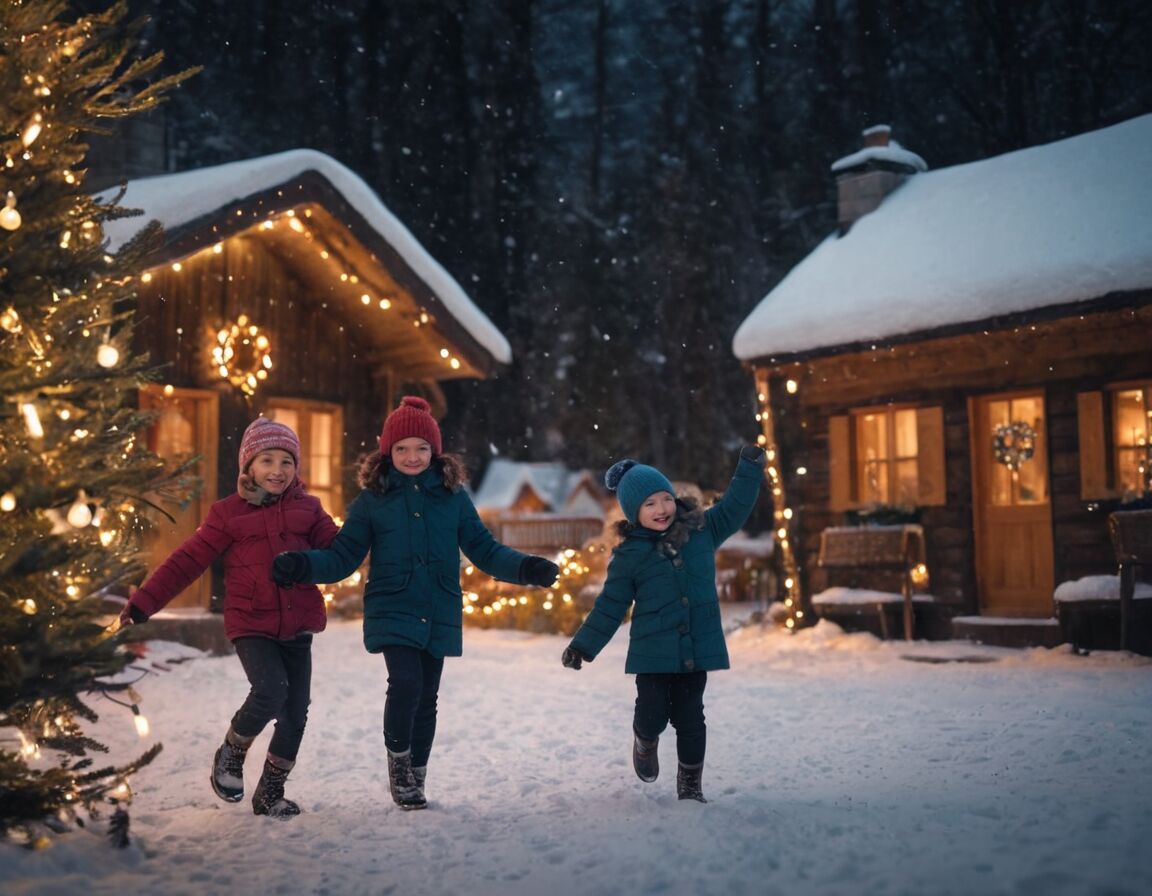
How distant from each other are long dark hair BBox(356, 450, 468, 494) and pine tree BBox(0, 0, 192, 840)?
2.66 ft

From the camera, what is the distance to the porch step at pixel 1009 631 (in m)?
11.1

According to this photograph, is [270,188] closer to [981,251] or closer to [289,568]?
[289,568]

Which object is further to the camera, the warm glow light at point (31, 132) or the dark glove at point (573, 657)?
the dark glove at point (573, 657)

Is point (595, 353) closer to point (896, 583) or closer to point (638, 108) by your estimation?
point (638, 108)

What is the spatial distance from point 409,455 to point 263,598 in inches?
34.3

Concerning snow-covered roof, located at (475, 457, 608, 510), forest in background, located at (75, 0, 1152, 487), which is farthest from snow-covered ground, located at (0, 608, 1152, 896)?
snow-covered roof, located at (475, 457, 608, 510)

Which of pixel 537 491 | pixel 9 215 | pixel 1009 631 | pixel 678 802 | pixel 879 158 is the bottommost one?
pixel 1009 631

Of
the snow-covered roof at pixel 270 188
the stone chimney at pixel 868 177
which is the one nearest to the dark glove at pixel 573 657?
the snow-covered roof at pixel 270 188

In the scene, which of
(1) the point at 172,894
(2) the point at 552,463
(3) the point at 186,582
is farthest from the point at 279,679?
(2) the point at 552,463

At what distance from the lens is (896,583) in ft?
39.4

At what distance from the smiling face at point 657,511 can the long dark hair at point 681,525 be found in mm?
41

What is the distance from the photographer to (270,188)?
10.6 meters

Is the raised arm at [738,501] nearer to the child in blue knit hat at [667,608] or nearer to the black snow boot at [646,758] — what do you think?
the child in blue knit hat at [667,608]

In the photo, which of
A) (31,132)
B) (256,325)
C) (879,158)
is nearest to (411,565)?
(31,132)
